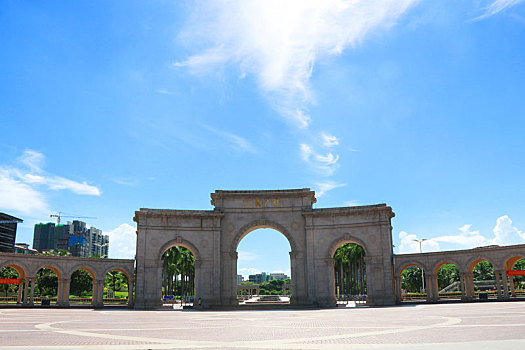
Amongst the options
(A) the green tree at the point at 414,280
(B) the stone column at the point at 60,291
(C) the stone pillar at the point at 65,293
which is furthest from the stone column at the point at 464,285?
(B) the stone column at the point at 60,291

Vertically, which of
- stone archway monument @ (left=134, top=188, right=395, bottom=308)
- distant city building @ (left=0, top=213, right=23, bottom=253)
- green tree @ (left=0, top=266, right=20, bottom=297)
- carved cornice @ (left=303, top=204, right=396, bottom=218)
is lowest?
green tree @ (left=0, top=266, right=20, bottom=297)

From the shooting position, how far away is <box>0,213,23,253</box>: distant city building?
431 feet

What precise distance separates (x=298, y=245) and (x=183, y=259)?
123 feet

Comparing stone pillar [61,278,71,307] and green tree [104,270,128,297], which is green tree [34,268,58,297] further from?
stone pillar [61,278,71,307]

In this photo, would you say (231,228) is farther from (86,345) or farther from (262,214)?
(86,345)

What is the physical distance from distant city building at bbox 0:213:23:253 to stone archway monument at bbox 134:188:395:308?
10476 cm

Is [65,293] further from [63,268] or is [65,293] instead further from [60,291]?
[63,268]

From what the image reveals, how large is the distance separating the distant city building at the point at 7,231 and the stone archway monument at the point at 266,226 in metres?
105

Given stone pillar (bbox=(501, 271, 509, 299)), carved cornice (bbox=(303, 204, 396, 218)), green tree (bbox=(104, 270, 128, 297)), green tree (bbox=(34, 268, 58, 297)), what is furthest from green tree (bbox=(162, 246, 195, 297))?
stone pillar (bbox=(501, 271, 509, 299))

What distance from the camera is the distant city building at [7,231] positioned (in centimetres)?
13138

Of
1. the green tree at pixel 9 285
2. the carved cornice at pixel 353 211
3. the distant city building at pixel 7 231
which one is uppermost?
the distant city building at pixel 7 231

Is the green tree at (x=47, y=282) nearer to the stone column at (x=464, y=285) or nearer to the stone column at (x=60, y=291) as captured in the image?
the stone column at (x=60, y=291)

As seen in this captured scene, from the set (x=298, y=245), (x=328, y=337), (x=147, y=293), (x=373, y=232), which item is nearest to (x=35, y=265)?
(x=147, y=293)

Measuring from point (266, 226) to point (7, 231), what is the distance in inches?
4661
